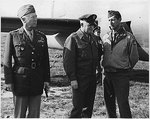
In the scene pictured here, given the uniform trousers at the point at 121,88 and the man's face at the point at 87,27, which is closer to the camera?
the man's face at the point at 87,27

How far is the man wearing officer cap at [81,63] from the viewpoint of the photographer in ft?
12.1

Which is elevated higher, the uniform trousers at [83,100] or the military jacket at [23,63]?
the military jacket at [23,63]

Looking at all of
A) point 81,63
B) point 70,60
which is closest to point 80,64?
point 81,63

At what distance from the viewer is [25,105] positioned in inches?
134

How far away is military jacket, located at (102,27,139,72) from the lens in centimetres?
399

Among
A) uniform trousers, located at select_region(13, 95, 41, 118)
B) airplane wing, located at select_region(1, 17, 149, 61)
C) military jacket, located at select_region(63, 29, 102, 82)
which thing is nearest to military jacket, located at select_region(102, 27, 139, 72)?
military jacket, located at select_region(63, 29, 102, 82)

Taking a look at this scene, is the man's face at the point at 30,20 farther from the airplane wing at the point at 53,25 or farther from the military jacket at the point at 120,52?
the airplane wing at the point at 53,25

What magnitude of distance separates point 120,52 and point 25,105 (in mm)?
1546

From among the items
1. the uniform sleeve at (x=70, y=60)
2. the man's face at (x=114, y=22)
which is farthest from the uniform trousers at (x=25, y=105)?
the man's face at (x=114, y=22)

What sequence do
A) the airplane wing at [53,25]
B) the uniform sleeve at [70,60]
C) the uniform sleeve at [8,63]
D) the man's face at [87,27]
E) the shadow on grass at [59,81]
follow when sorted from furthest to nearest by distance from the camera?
the airplane wing at [53,25] → the shadow on grass at [59,81] → the man's face at [87,27] → the uniform sleeve at [70,60] → the uniform sleeve at [8,63]

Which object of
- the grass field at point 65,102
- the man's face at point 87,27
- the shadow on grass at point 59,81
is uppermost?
the man's face at point 87,27

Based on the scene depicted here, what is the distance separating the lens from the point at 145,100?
5.93 meters

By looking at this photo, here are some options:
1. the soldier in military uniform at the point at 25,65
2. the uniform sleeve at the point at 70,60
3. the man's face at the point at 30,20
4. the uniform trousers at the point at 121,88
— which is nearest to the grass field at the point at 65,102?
the uniform trousers at the point at 121,88

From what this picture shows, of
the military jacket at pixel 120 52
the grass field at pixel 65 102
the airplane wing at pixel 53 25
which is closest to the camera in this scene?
the military jacket at pixel 120 52
